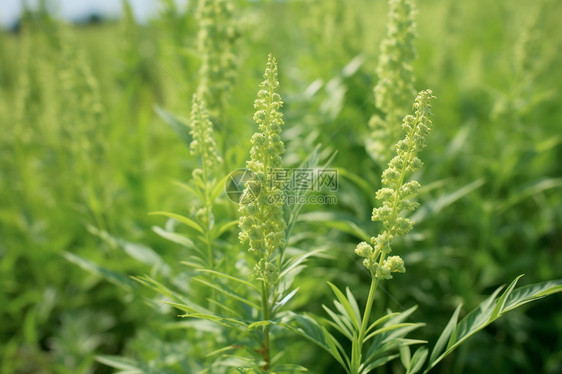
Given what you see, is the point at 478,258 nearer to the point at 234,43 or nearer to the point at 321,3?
the point at 234,43

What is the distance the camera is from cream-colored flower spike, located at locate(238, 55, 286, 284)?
4.39ft

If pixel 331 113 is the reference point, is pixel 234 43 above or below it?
above

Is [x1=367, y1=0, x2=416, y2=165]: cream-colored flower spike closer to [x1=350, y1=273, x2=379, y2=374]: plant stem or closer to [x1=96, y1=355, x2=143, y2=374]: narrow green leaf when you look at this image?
[x1=350, y1=273, x2=379, y2=374]: plant stem

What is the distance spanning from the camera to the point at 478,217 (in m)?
3.25

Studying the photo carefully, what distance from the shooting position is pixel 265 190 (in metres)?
1.35

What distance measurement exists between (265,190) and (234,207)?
2.95ft

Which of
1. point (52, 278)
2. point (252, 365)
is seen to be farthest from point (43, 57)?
point (252, 365)

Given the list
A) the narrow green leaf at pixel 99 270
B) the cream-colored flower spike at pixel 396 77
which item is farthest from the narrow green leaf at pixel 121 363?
the cream-colored flower spike at pixel 396 77

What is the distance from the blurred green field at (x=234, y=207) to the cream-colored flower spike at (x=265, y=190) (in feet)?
2.39

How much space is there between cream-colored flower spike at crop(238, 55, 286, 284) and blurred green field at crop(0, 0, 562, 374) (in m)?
0.73

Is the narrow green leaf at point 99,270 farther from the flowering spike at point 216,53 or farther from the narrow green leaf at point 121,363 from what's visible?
the flowering spike at point 216,53

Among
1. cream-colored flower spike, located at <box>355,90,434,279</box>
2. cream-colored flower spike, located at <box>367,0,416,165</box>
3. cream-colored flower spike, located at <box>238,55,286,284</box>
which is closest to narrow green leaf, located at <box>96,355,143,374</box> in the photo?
cream-colored flower spike, located at <box>238,55,286,284</box>

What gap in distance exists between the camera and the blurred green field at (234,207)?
2.92 meters

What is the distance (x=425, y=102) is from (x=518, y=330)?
287 cm
